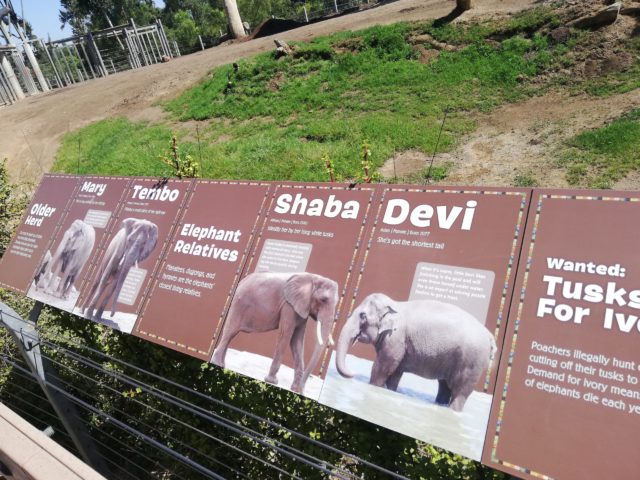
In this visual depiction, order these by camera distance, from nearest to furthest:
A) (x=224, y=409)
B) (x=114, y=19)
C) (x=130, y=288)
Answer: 1. (x=130, y=288)
2. (x=224, y=409)
3. (x=114, y=19)

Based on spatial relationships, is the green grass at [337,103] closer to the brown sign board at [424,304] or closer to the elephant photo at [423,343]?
the brown sign board at [424,304]

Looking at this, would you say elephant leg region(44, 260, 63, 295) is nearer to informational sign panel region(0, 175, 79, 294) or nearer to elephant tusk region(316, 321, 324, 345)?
informational sign panel region(0, 175, 79, 294)

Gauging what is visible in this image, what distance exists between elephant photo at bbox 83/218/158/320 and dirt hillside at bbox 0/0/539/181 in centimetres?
1351

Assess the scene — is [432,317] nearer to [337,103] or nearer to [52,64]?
[337,103]

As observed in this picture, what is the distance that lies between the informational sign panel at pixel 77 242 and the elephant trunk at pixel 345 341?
8.85 ft

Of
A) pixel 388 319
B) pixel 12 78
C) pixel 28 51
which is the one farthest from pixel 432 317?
pixel 28 51

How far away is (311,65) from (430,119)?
6.26 meters

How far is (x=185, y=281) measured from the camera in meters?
3.46

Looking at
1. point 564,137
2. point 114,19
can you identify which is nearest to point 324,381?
point 564,137

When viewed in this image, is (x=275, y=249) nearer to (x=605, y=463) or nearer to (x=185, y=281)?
(x=185, y=281)

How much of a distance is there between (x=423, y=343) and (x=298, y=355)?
80 cm

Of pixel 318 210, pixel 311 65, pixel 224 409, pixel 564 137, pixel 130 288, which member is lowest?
pixel 224 409

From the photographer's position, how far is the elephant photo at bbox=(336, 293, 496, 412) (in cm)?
221

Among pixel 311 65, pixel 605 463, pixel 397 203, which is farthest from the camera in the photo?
pixel 311 65
